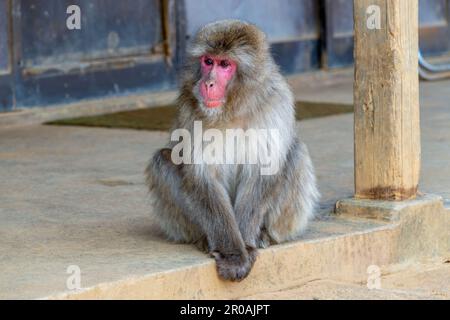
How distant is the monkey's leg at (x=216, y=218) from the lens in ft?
18.6

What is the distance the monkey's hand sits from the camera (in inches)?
222

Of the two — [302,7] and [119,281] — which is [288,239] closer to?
[119,281]

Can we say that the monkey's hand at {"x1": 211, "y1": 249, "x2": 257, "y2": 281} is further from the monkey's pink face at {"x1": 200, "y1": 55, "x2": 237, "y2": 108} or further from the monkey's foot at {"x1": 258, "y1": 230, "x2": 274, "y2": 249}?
the monkey's pink face at {"x1": 200, "y1": 55, "x2": 237, "y2": 108}

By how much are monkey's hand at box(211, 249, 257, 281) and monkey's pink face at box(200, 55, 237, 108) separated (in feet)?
2.24

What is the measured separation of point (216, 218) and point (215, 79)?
64 centimetres

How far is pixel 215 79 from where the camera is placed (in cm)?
555

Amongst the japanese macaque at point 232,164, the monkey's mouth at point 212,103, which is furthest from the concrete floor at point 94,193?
the monkey's mouth at point 212,103

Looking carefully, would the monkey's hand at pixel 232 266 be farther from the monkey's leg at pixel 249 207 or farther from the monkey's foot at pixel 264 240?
the monkey's foot at pixel 264 240

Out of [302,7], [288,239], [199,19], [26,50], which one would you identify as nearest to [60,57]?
[26,50]

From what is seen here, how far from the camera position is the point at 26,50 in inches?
395

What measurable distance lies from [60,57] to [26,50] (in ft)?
1.14

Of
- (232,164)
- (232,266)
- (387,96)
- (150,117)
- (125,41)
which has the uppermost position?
(125,41)

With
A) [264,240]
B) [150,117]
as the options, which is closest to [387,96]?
[264,240]

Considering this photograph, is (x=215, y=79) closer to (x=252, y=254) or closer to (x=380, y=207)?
(x=252, y=254)
